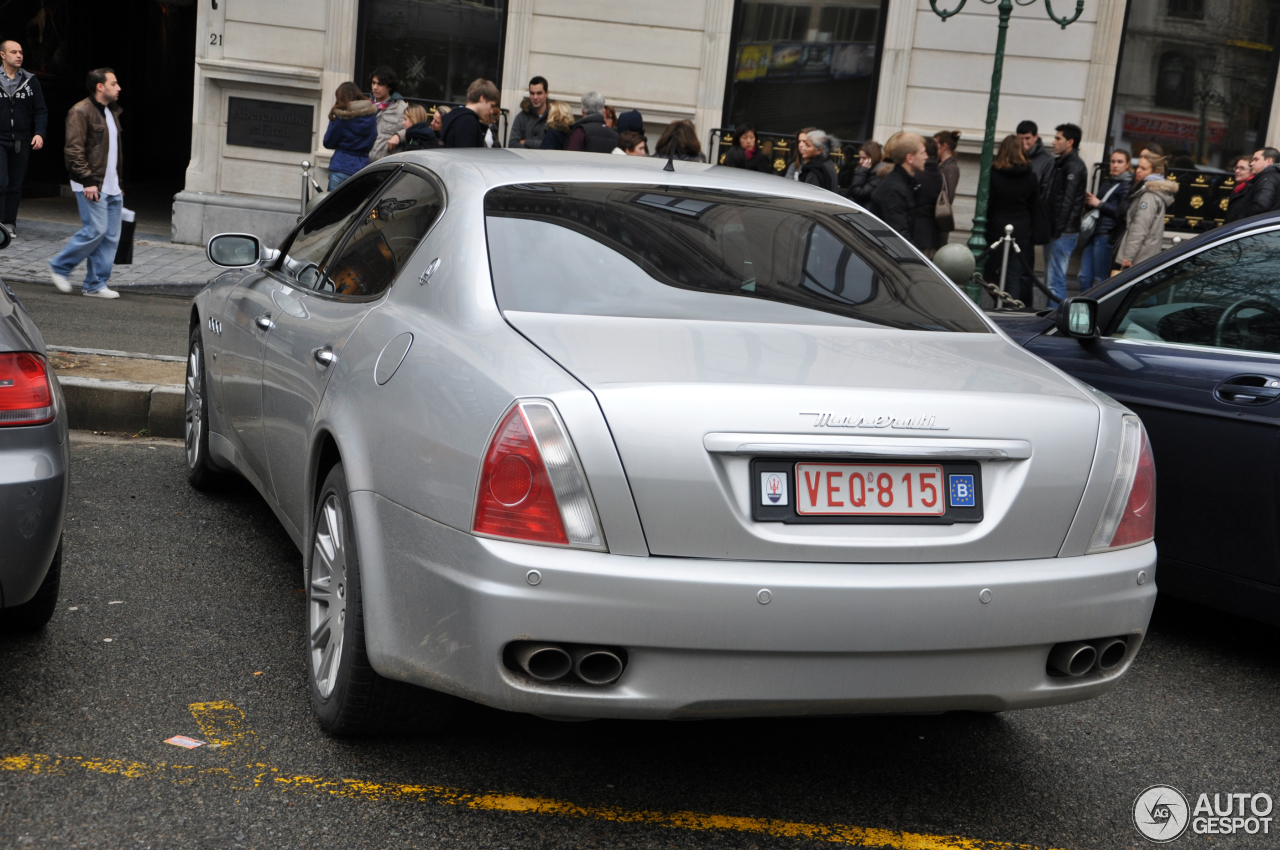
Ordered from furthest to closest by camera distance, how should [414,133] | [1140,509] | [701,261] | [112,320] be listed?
1. [414,133]
2. [112,320]
3. [701,261]
4. [1140,509]

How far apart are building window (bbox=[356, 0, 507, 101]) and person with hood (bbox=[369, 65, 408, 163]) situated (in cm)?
303

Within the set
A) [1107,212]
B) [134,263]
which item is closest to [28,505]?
[134,263]

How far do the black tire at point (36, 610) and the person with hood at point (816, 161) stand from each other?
27.3 feet

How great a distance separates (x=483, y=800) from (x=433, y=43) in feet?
47.0

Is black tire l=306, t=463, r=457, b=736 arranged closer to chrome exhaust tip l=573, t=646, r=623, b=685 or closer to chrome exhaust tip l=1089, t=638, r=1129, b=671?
chrome exhaust tip l=573, t=646, r=623, b=685

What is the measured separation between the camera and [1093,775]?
3.53 m

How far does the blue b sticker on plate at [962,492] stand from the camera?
283 centimetres

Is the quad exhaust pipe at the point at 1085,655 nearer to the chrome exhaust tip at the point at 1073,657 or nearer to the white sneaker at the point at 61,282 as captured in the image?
the chrome exhaust tip at the point at 1073,657

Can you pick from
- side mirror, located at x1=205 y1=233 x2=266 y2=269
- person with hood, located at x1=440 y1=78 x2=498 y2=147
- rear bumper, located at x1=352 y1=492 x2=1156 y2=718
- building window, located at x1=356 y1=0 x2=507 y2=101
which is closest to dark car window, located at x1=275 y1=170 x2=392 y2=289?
side mirror, located at x1=205 y1=233 x2=266 y2=269

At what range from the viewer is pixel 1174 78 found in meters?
16.0

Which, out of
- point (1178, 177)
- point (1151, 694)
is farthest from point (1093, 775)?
point (1178, 177)

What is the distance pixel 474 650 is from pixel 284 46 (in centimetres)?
1430

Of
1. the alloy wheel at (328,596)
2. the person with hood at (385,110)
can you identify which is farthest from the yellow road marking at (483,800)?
the person with hood at (385,110)

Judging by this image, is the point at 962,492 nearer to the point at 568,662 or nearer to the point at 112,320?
the point at 568,662
